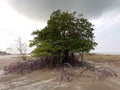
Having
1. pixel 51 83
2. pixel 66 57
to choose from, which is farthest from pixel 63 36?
pixel 51 83

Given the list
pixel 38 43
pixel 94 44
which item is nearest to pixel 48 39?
pixel 38 43

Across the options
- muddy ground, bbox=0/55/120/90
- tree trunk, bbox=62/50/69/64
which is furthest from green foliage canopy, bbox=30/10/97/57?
muddy ground, bbox=0/55/120/90

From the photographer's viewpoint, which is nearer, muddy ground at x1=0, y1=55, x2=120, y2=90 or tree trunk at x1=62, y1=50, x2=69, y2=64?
muddy ground at x1=0, y1=55, x2=120, y2=90

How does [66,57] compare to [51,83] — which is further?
[66,57]

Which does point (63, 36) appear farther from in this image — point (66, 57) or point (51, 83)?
point (51, 83)

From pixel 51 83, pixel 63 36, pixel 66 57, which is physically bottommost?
pixel 51 83

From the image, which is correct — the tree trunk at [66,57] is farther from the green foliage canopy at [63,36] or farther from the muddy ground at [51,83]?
the muddy ground at [51,83]

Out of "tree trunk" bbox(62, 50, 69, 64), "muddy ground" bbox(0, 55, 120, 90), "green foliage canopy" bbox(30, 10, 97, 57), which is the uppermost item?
"green foliage canopy" bbox(30, 10, 97, 57)

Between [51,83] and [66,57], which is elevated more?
[66,57]

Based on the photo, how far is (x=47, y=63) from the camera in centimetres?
1433

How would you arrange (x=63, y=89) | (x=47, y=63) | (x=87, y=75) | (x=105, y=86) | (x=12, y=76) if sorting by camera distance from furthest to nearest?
(x=47, y=63)
(x=12, y=76)
(x=87, y=75)
(x=105, y=86)
(x=63, y=89)

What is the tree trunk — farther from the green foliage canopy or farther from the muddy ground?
the muddy ground

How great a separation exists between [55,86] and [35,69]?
3848mm

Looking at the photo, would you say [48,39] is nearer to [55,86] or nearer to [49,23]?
[49,23]
